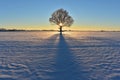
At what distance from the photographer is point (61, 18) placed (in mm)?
55188

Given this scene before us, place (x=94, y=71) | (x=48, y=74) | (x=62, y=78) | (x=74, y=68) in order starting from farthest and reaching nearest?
(x=74, y=68) → (x=94, y=71) → (x=48, y=74) → (x=62, y=78)

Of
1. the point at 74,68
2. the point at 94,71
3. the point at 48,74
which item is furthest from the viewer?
the point at 74,68

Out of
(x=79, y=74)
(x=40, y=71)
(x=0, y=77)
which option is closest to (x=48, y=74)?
(x=40, y=71)

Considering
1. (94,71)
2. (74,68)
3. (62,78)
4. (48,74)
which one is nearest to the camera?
(62,78)

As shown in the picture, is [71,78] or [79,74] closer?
[71,78]

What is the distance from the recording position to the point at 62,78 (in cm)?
600

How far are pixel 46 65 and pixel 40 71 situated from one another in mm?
1037

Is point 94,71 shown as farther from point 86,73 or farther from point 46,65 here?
point 46,65

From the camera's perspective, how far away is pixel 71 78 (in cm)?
602

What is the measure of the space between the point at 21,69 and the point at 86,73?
2.08 m

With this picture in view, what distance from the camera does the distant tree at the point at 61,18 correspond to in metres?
55.2

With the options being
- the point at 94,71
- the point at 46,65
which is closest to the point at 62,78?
the point at 94,71

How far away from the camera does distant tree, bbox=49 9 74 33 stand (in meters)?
55.2

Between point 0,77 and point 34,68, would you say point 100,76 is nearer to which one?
point 34,68
